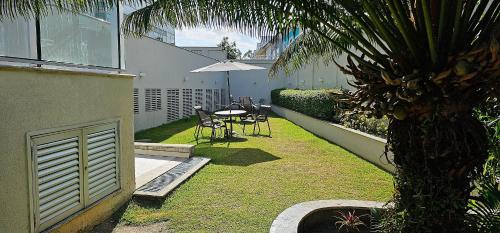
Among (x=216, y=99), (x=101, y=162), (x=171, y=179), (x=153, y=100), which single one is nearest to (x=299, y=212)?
(x=101, y=162)

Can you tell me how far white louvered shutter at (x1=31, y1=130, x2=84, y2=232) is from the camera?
3.88 m

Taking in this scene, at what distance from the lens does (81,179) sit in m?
4.65

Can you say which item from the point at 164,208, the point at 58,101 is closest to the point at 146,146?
the point at 164,208

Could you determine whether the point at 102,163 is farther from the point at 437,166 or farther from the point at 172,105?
the point at 172,105

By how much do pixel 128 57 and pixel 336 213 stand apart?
11.3 meters

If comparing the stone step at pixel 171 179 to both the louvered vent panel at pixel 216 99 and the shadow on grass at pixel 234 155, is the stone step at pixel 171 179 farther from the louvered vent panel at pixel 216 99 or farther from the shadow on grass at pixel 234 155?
the louvered vent panel at pixel 216 99

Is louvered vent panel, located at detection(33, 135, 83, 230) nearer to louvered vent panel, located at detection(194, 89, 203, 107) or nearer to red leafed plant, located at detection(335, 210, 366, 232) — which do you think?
red leafed plant, located at detection(335, 210, 366, 232)

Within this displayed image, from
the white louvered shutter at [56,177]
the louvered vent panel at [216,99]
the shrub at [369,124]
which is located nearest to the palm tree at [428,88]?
the white louvered shutter at [56,177]

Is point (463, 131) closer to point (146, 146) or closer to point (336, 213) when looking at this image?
point (336, 213)

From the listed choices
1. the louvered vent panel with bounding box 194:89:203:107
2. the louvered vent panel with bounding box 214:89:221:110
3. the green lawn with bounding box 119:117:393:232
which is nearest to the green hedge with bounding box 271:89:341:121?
the green lawn with bounding box 119:117:393:232

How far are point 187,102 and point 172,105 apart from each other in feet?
8.38

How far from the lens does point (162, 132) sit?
46.9ft

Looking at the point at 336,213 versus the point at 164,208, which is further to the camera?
the point at 164,208

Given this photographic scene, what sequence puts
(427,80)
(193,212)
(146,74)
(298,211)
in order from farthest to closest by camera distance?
(146,74), (193,212), (298,211), (427,80)
